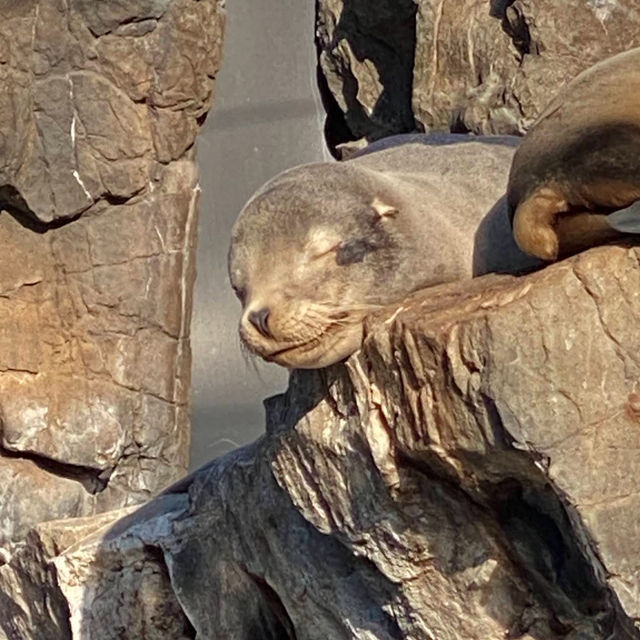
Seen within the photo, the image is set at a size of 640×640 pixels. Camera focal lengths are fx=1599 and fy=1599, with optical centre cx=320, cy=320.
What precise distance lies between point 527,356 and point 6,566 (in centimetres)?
226

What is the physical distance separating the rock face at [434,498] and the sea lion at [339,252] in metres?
0.09

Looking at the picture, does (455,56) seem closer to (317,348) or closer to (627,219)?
(317,348)

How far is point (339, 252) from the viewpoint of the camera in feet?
10.7

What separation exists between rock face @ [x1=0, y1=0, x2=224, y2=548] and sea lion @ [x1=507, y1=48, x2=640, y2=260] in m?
4.11

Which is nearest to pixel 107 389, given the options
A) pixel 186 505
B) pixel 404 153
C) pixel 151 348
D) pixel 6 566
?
pixel 151 348

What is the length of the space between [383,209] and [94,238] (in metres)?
3.90

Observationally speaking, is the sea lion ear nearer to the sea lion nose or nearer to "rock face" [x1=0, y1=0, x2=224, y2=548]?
the sea lion nose

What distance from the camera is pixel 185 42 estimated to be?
23.2 feet

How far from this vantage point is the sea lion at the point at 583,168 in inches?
114

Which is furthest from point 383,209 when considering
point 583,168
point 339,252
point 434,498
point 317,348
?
point 434,498

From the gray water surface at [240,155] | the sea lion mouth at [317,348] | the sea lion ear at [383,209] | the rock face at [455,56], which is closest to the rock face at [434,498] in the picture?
the sea lion mouth at [317,348]

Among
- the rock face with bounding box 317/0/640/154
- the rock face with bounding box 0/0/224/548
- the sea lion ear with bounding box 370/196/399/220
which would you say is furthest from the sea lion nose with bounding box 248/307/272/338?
the rock face with bounding box 0/0/224/548

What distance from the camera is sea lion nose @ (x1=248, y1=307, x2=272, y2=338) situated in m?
3.12

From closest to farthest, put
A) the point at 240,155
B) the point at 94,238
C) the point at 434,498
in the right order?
the point at 434,498 → the point at 94,238 → the point at 240,155
